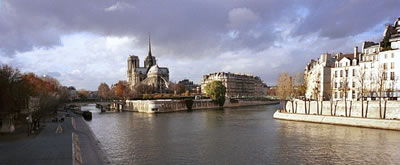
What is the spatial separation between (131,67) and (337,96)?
15086cm

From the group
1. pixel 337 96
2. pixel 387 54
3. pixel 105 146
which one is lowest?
pixel 105 146

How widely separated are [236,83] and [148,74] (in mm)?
51676

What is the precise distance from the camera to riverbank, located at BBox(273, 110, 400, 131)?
1373 inches

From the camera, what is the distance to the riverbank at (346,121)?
34.9 meters

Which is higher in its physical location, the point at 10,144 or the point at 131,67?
the point at 131,67

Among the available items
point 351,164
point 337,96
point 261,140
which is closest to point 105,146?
point 261,140

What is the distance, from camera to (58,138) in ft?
81.1

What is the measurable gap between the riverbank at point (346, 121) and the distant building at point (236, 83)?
98.1 meters

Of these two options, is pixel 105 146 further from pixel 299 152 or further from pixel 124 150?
pixel 299 152

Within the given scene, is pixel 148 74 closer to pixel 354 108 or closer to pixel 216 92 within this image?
pixel 216 92

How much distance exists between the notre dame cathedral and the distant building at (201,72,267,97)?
24.3 meters

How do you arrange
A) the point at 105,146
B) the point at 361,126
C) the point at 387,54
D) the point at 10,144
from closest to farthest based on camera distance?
1. the point at 10,144
2. the point at 105,146
3. the point at 361,126
4. the point at 387,54

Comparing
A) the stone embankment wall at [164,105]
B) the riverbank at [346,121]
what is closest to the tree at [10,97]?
the stone embankment wall at [164,105]

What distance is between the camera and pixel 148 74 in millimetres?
160750
